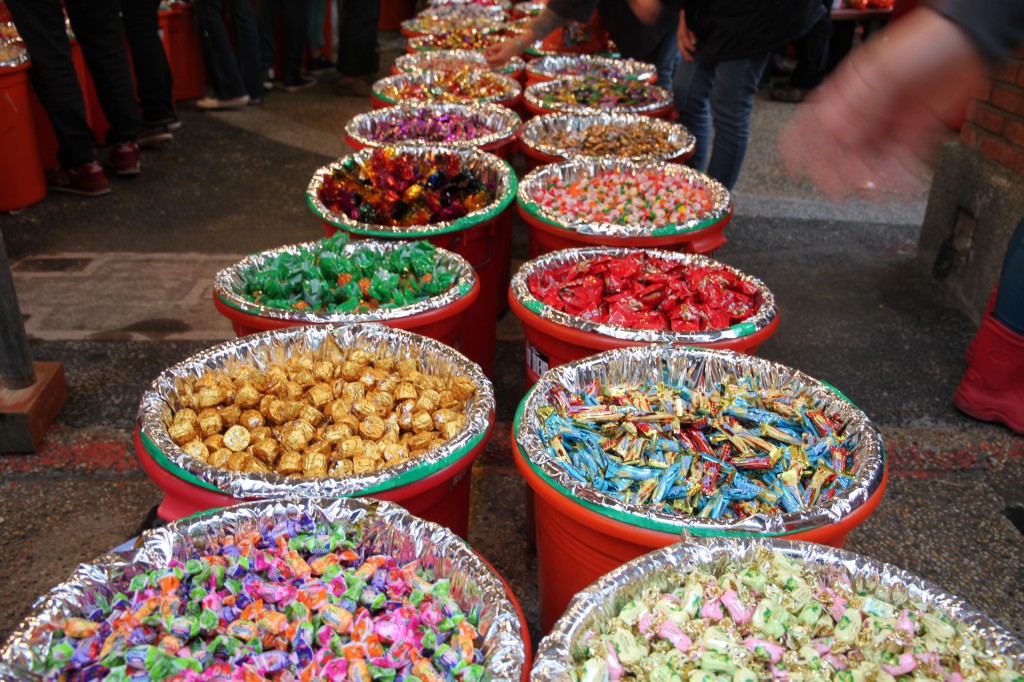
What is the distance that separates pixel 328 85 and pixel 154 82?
251 centimetres

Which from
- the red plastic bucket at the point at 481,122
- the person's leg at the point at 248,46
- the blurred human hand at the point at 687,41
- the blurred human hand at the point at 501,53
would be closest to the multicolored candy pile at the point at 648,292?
the red plastic bucket at the point at 481,122

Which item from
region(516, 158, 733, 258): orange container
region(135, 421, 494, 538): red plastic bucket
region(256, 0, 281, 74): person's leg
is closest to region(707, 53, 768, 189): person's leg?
region(516, 158, 733, 258): orange container

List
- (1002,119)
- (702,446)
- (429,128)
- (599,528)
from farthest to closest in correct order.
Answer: (429,128)
(1002,119)
(702,446)
(599,528)

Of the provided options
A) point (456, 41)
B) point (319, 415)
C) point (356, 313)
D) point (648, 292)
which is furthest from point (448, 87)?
point (319, 415)

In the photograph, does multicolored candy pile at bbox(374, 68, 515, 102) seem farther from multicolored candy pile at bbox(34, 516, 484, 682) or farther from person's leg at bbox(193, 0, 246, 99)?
multicolored candy pile at bbox(34, 516, 484, 682)

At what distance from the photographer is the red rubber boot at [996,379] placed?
2.85 metres

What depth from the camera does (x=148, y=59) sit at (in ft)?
18.5

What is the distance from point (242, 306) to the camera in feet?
7.23

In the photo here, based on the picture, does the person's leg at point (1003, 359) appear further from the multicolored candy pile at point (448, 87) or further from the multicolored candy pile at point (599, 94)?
the multicolored candy pile at point (448, 87)

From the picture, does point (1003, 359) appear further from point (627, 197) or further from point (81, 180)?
point (81, 180)

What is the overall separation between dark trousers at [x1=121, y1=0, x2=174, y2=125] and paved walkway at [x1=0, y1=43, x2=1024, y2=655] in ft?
0.99

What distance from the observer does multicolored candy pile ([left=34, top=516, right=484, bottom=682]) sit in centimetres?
120

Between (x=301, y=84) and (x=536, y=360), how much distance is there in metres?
6.51

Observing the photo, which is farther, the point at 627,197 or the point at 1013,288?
the point at 627,197
